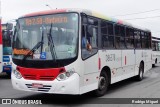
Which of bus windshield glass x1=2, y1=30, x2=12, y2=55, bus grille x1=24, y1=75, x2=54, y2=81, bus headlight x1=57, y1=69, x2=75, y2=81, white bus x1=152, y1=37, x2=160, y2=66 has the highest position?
bus windshield glass x1=2, y1=30, x2=12, y2=55

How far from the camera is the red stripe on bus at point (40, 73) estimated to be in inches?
338

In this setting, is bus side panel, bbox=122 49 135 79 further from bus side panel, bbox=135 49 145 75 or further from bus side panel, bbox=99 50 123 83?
bus side panel, bbox=135 49 145 75

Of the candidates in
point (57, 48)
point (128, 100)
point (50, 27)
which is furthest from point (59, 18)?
point (128, 100)

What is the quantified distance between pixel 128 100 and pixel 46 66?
2964 mm

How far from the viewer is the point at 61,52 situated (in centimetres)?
866

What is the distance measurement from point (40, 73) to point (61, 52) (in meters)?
0.88

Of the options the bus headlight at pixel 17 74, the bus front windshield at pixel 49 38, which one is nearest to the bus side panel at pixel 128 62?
the bus front windshield at pixel 49 38

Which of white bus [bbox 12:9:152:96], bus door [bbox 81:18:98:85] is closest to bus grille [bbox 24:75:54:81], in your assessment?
white bus [bbox 12:9:152:96]

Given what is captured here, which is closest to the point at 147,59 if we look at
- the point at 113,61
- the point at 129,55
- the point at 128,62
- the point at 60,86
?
the point at 129,55

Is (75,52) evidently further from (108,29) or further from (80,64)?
(108,29)

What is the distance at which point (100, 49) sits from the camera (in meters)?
10.2

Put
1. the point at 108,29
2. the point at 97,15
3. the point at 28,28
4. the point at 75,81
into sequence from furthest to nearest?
the point at 108,29
the point at 97,15
the point at 28,28
the point at 75,81

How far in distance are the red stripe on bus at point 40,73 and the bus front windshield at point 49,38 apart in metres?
0.34

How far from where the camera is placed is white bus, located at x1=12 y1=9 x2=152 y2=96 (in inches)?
338
